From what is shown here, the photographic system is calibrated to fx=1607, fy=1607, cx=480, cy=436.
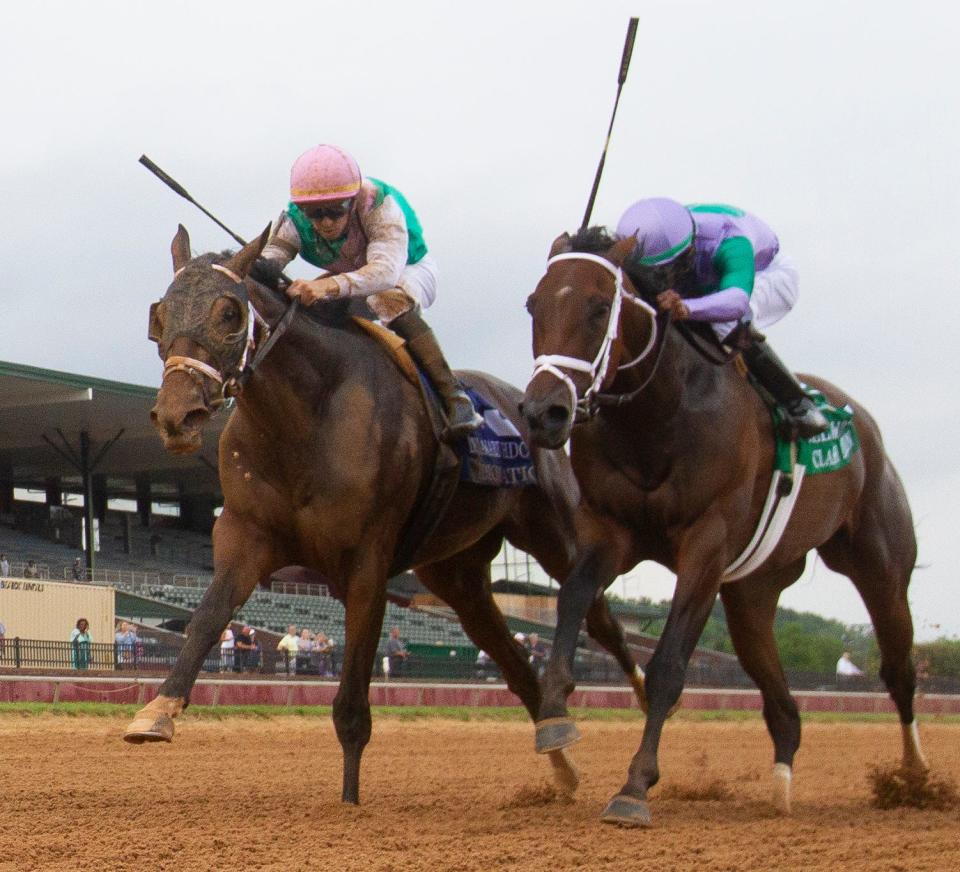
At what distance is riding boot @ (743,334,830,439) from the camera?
7699mm

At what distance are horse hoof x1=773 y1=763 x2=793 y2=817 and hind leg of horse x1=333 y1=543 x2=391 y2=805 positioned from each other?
1.94 m

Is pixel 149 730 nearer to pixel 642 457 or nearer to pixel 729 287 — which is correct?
pixel 642 457

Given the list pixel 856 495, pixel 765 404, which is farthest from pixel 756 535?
pixel 856 495

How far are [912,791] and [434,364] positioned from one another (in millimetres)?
3215

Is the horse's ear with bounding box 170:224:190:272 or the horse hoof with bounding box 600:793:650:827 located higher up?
the horse's ear with bounding box 170:224:190:272

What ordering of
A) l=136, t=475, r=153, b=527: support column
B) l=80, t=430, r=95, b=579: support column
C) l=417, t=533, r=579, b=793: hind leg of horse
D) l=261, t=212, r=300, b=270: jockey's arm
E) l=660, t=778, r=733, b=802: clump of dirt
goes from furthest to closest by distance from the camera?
1. l=136, t=475, r=153, b=527: support column
2. l=80, t=430, r=95, b=579: support column
3. l=417, t=533, r=579, b=793: hind leg of horse
4. l=660, t=778, r=733, b=802: clump of dirt
5. l=261, t=212, r=300, b=270: jockey's arm

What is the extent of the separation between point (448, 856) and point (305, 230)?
3574mm

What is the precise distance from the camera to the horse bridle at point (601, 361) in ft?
20.9

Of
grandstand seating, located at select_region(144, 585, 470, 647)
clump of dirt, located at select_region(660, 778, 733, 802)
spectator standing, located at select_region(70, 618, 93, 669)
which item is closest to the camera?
clump of dirt, located at select_region(660, 778, 733, 802)

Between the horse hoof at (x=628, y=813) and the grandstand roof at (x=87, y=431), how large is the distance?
20.9 meters

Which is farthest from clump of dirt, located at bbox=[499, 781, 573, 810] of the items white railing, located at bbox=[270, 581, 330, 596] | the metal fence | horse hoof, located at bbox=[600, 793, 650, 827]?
white railing, located at bbox=[270, 581, 330, 596]

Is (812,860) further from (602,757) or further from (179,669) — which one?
(602,757)

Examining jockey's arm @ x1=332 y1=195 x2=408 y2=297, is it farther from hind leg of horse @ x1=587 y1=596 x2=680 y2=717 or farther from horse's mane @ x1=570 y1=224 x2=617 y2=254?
hind leg of horse @ x1=587 y1=596 x2=680 y2=717

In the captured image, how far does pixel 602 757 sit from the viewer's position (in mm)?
13039
